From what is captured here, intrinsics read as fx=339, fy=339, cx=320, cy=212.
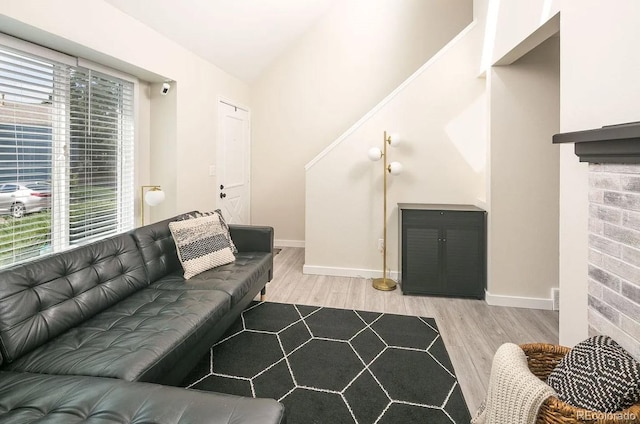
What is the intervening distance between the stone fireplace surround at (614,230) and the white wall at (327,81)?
375cm

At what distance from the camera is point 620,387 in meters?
1.15

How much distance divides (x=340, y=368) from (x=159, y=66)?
3061 mm

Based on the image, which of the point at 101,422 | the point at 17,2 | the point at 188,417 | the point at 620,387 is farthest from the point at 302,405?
the point at 17,2

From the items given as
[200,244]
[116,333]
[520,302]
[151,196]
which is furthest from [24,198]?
[520,302]

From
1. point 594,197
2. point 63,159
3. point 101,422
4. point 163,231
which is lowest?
point 101,422

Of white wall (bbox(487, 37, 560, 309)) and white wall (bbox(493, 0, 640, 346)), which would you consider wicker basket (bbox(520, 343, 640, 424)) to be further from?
white wall (bbox(487, 37, 560, 309))

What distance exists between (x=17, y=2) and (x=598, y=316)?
3.52 metres

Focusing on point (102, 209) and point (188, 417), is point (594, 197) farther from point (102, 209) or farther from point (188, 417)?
point (102, 209)

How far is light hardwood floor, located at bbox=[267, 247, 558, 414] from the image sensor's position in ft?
7.27

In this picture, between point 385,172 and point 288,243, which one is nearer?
point 385,172

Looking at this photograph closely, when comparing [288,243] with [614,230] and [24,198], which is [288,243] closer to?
[24,198]

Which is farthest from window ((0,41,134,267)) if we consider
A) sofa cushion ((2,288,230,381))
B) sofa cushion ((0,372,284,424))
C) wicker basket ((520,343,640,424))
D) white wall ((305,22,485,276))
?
wicker basket ((520,343,640,424))

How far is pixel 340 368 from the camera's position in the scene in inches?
85.2

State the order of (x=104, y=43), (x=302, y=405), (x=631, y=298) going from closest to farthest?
(x=631, y=298)
(x=302, y=405)
(x=104, y=43)
